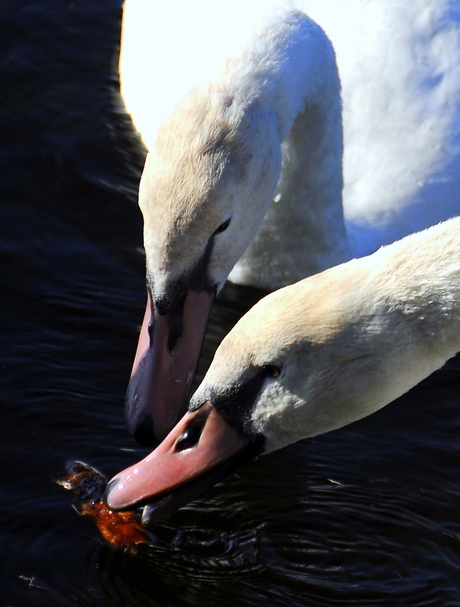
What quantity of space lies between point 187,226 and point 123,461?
3.85 feet

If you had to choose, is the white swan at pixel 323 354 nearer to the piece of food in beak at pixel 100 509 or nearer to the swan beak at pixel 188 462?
the swan beak at pixel 188 462

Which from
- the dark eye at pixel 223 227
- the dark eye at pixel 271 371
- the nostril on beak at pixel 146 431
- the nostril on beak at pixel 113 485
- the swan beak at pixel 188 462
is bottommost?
the nostril on beak at pixel 146 431

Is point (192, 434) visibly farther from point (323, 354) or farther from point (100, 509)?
point (100, 509)

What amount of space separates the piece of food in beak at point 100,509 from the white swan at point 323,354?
0.57 meters

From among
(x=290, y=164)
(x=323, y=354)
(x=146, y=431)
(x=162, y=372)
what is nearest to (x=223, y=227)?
(x=162, y=372)

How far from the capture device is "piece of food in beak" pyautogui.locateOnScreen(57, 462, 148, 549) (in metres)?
5.84

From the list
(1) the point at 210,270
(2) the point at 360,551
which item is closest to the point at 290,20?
(1) the point at 210,270

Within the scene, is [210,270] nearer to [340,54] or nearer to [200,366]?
[200,366]

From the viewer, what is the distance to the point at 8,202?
7836 mm

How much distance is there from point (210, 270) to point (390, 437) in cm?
130

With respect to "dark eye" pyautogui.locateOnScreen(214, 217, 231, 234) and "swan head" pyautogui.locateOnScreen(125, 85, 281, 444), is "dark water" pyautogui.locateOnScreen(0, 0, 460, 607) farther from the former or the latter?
"dark eye" pyautogui.locateOnScreen(214, 217, 231, 234)

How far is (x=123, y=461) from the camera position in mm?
6250

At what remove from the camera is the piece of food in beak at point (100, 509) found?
5.84m

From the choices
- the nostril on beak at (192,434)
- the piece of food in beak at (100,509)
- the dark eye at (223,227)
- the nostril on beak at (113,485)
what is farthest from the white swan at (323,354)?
the dark eye at (223,227)
